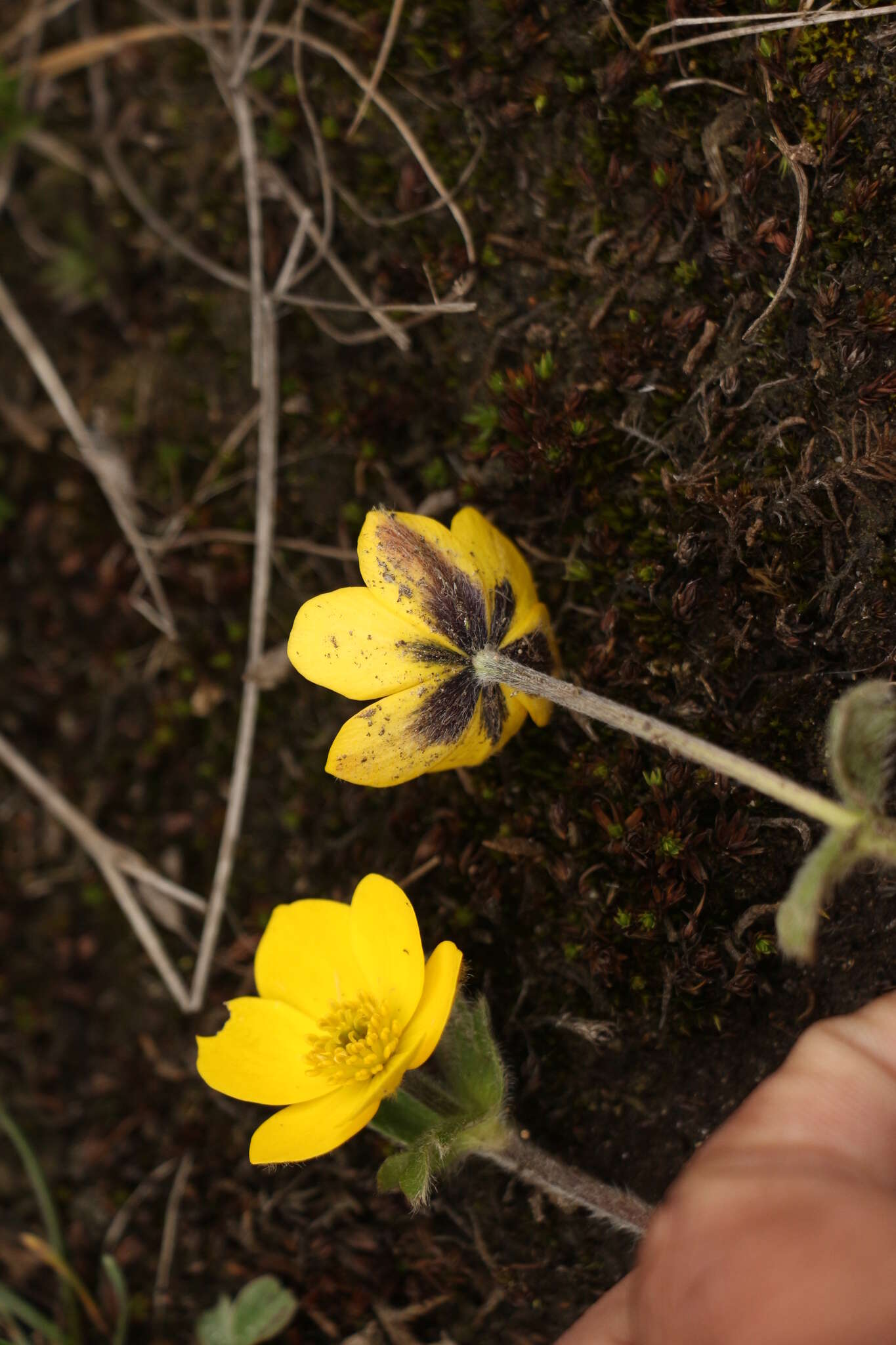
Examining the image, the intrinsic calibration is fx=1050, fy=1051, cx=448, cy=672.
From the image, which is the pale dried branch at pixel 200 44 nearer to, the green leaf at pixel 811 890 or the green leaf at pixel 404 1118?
the green leaf at pixel 811 890

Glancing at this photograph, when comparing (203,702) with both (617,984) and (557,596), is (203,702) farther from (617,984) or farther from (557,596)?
(617,984)

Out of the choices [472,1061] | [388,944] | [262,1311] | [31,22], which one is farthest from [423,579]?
[31,22]

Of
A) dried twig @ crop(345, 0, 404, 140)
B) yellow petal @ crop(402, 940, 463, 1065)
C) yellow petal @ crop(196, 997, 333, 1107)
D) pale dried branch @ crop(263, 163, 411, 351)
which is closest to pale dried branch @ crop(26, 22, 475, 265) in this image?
dried twig @ crop(345, 0, 404, 140)

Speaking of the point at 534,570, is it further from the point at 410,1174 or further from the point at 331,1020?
the point at 410,1174

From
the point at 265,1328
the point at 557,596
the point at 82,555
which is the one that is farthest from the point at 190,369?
the point at 265,1328

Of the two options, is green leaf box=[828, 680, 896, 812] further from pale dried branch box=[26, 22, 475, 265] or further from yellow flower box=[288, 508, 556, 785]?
pale dried branch box=[26, 22, 475, 265]

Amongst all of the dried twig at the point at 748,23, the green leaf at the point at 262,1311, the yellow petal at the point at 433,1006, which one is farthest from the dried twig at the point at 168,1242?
the dried twig at the point at 748,23
